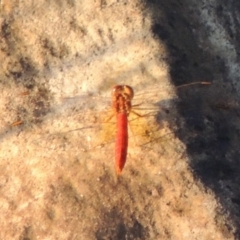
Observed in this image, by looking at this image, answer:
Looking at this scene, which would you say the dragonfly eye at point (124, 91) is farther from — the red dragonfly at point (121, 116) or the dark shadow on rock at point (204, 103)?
the dark shadow on rock at point (204, 103)

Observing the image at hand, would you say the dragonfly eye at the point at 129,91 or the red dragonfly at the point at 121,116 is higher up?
the dragonfly eye at the point at 129,91

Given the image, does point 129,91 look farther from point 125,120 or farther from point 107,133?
point 107,133

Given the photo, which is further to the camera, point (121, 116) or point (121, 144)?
point (121, 116)

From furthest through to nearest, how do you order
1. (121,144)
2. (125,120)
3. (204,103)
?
(204,103) < (125,120) < (121,144)

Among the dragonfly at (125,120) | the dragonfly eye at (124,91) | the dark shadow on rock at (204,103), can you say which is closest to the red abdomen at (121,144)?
the dragonfly at (125,120)

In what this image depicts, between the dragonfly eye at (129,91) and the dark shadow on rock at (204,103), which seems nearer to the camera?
the dark shadow on rock at (204,103)

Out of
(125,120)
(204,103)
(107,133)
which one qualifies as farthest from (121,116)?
(204,103)

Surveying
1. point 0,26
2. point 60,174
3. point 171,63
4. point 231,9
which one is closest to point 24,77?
point 0,26
